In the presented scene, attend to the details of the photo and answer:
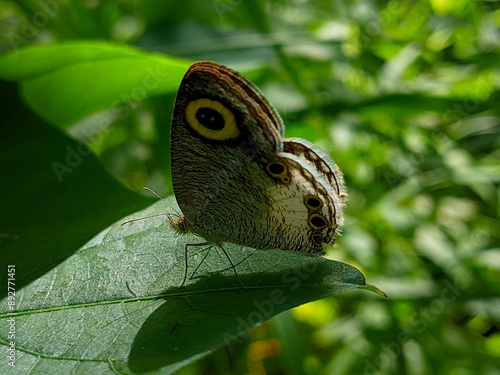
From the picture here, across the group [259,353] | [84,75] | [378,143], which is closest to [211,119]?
[84,75]

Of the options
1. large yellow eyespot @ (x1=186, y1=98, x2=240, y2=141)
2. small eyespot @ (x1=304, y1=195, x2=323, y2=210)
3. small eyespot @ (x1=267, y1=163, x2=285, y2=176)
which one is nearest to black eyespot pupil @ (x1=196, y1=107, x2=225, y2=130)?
large yellow eyespot @ (x1=186, y1=98, x2=240, y2=141)

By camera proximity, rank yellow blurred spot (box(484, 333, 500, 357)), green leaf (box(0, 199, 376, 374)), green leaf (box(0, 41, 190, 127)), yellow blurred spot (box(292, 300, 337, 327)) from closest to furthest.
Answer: green leaf (box(0, 199, 376, 374))
green leaf (box(0, 41, 190, 127))
yellow blurred spot (box(484, 333, 500, 357))
yellow blurred spot (box(292, 300, 337, 327))

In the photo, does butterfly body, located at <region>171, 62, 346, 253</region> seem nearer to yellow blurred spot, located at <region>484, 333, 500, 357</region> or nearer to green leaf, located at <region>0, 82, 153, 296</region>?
green leaf, located at <region>0, 82, 153, 296</region>

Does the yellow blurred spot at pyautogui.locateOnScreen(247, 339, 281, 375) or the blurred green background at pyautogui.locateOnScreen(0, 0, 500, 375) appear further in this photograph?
the yellow blurred spot at pyautogui.locateOnScreen(247, 339, 281, 375)

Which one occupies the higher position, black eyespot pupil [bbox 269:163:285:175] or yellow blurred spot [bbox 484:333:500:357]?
black eyespot pupil [bbox 269:163:285:175]

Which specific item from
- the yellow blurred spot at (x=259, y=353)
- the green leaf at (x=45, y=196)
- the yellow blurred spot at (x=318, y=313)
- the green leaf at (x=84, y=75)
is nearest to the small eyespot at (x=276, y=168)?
the green leaf at (x=45, y=196)

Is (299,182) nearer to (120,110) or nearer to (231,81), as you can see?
(231,81)

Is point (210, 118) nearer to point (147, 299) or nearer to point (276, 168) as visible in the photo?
point (276, 168)

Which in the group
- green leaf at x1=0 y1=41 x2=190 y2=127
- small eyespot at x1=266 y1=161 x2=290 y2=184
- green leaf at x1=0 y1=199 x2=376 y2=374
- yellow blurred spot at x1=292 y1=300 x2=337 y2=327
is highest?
green leaf at x1=0 y1=41 x2=190 y2=127
